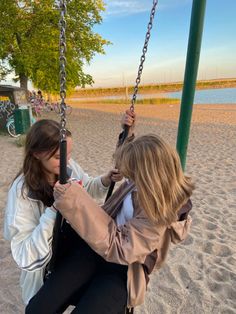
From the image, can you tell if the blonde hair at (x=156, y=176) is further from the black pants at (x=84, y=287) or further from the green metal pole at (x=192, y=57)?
the green metal pole at (x=192, y=57)

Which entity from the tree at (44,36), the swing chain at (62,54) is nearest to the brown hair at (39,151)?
the swing chain at (62,54)

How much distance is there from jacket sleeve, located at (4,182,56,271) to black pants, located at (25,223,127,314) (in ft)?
0.39

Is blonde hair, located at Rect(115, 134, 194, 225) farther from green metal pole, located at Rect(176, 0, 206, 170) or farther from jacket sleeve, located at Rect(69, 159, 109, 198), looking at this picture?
green metal pole, located at Rect(176, 0, 206, 170)

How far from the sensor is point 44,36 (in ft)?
40.2

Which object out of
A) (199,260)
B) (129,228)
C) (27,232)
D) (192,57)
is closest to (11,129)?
(192,57)

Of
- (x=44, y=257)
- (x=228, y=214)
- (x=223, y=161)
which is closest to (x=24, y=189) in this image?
(x=44, y=257)

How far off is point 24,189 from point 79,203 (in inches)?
16.8

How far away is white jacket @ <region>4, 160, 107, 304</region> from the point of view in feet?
4.45

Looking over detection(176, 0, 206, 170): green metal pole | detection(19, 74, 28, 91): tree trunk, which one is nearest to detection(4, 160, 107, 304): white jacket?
detection(176, 0, 206, 170): green metal pole

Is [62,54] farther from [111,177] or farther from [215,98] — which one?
[215,98]

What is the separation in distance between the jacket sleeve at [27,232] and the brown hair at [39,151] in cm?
7

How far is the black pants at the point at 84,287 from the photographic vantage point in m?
1.34

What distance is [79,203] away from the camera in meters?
1.24

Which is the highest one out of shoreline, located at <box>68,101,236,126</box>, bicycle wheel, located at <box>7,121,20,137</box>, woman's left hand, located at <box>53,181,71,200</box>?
woman's left hand, located at <box>53,181,71,200</box>
